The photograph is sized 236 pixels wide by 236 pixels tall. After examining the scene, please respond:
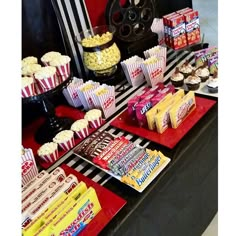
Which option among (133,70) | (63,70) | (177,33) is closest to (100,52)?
(133,70)

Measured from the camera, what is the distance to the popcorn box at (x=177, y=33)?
1.78 metres

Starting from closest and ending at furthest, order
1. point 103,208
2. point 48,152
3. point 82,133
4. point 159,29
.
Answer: point 103,208
point 48,152
point 82,133
point 159,29

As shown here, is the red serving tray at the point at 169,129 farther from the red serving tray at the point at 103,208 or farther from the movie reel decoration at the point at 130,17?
the movie reel decoration at the point at 130,17

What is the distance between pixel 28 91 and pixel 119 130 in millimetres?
418

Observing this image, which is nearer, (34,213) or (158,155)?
(34,213)

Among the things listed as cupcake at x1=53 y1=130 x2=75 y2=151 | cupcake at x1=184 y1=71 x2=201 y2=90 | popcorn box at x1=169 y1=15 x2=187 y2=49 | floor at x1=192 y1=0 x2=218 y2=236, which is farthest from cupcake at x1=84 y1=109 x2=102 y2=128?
floor at x1=192 y1=0 x2=218 y2=236

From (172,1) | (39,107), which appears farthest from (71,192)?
(172,1)

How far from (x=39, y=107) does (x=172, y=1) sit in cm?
141

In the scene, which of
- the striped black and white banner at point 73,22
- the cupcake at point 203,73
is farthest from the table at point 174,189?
the striped black and white banner at point 73,22

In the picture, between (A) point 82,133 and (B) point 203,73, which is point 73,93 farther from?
(B) point 203,73

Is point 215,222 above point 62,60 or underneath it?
underneath

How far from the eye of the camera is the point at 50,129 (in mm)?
1416

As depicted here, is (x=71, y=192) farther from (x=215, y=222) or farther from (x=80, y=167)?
(x=215, y=222)
